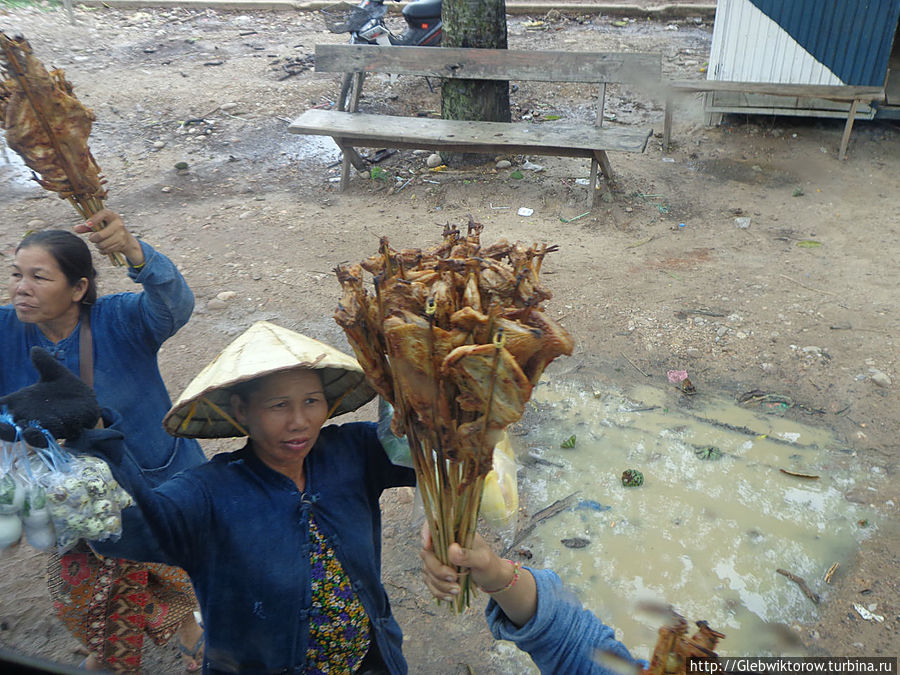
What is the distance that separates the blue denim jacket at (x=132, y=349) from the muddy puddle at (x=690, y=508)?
177 centimetres

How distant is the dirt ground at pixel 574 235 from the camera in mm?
3352

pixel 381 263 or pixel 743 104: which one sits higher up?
pixel 381 263

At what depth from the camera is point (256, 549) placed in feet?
5.94

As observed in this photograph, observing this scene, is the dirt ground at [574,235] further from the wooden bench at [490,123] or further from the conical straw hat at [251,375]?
the conical straw hat at [251,375]

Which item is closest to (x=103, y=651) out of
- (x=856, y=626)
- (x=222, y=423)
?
(x=222, y=423)

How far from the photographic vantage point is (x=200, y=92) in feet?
31.8

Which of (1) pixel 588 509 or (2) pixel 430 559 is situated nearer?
(2) pixel 430 559

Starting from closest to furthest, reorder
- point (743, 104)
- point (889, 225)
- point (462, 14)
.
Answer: point (889, 225) < point (462, 14) < point (743, 104)

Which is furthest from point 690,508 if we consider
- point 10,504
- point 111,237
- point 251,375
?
point 10,504

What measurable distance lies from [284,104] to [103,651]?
26.8ft

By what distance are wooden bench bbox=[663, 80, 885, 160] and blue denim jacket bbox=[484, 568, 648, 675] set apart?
A: 7.13 m

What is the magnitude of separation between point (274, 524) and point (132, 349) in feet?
3.40

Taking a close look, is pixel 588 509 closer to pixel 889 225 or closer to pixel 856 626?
pixel 856 626

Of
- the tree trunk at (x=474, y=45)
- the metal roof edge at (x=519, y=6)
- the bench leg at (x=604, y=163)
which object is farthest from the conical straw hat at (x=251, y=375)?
the metal roof edge at (x=519, y=6)
